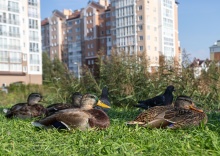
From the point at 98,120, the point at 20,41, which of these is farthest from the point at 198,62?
the point at 20,41

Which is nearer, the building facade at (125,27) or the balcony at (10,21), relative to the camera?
the balcony at (10,21)

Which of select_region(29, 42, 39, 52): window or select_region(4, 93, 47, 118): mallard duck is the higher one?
select_region(29, 42, 39, 52): window

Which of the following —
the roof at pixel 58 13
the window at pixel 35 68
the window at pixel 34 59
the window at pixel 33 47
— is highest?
the roof at pixel 58 13

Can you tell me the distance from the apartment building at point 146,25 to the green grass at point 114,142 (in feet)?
191

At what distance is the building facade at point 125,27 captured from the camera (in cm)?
6450

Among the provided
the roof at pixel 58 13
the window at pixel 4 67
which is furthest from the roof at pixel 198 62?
the roof at pixel 58 13

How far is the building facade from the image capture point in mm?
64500

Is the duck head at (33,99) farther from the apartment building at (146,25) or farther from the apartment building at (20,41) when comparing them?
the apartment building at (146,25)

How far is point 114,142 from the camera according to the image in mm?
3664

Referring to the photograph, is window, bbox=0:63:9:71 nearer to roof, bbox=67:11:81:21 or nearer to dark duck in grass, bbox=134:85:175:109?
roof, bbox=67:11:81:21

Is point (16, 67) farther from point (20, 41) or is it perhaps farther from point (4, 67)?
point (20, 41)

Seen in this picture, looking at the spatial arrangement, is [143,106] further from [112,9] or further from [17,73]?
[112,9]

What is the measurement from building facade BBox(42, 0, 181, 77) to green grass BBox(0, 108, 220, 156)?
54057 mm

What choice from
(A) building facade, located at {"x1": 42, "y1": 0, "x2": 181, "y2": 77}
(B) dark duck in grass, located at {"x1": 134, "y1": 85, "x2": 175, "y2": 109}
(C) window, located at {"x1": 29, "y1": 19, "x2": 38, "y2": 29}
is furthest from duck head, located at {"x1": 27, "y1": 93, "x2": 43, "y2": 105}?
(A) building facade, located at {"x1": 42, "y1": 0, "x2": 181, "y2": 77}
